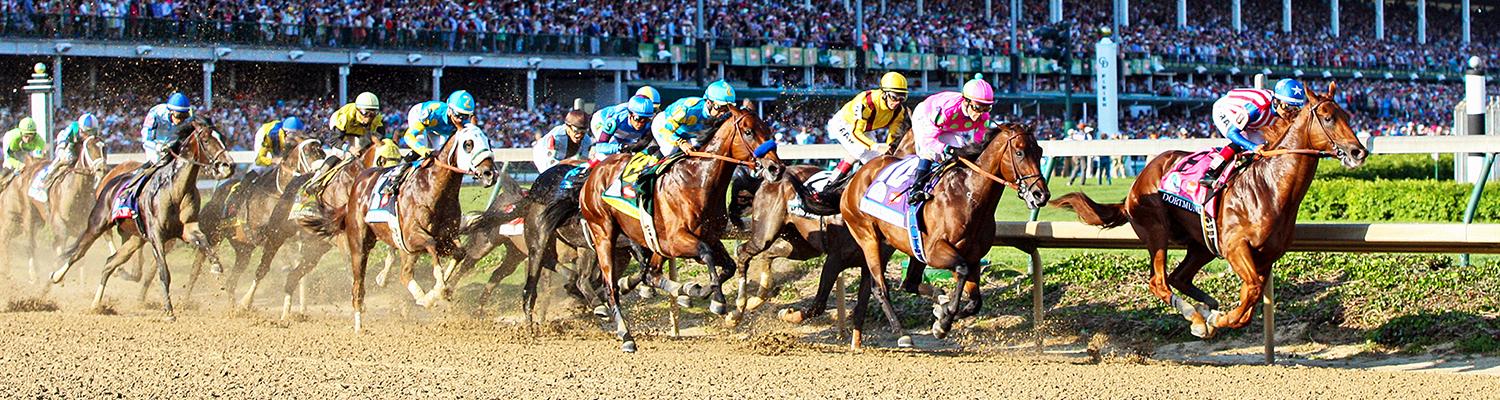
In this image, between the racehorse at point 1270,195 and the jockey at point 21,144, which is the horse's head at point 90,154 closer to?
the jockey at point 21,144

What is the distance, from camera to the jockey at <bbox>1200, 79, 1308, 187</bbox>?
7566 millimetres

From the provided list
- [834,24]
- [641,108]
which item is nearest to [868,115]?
[641,108]

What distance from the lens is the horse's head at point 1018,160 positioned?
24.3 ft

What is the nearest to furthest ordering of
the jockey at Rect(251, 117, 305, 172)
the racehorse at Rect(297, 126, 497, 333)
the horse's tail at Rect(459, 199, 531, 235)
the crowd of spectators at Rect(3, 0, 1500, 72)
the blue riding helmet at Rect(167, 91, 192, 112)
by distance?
the racehorse at Rect(297, 126, 497, 333)
the horse's tail at Rect(459, 199, 531, 235)
the blue riding helmet at Rect(167, 91, 192, 112)
the jockey at Rect(251, 117, 305, 172)
the crowd of spectators at Rect(3, 0, 1500, 72)

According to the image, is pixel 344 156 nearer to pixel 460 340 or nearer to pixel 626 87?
pixel 460 340

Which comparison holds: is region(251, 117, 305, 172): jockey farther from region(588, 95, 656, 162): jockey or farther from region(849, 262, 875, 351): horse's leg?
region(849, 262, 875, 351): horse's leg

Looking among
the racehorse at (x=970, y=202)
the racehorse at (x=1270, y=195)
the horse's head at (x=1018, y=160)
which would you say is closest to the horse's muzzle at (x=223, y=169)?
the racehorse at (x=970, y=202)

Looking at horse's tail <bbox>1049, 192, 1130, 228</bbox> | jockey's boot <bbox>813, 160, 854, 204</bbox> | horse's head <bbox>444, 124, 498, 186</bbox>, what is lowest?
horse's tail <bbox>1049, 192, 1130, 228</bbox>

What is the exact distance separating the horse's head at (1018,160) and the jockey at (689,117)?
1.60 meters

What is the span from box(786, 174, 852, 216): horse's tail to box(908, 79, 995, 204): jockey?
0.80 metres

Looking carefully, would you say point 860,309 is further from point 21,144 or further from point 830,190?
point 21,144

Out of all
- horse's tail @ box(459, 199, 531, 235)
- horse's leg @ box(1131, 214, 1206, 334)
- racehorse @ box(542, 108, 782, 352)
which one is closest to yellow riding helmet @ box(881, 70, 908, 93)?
racehorse @ box(542, 108, 782, 352)

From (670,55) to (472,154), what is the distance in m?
24.6

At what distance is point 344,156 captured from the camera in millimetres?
11547
